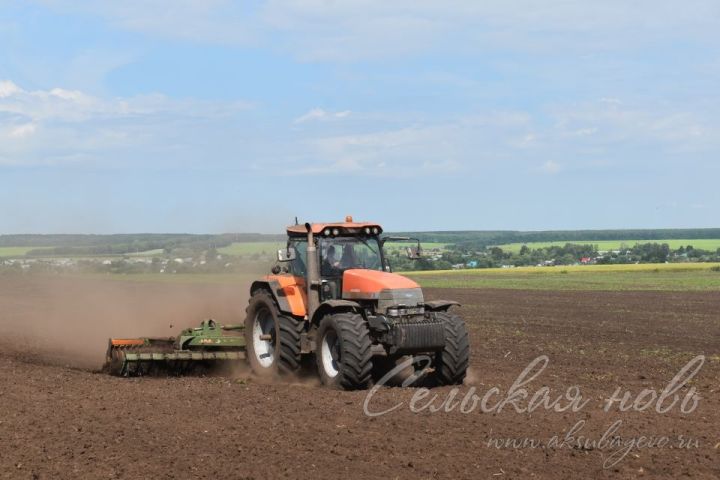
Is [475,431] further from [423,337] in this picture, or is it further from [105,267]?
[105,267]

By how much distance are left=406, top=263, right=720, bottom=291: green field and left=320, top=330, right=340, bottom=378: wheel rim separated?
32625mm

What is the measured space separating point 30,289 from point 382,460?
3201 cm

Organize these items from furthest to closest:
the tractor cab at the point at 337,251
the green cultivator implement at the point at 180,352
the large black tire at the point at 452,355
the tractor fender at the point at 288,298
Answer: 1. the green cultivator implement at the point at 180,352
2. the tractor fender at the point at 288,298
3. the tractor cab at the point at 337,251
4. the large black tire at the point at 452,355

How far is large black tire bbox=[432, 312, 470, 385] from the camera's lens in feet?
43.9

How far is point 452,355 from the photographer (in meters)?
13.4

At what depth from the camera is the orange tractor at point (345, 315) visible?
1309 cm

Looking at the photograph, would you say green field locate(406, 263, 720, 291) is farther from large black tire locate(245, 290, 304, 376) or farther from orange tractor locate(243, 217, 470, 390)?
orange tractor locate(243, 217, 470, 390)

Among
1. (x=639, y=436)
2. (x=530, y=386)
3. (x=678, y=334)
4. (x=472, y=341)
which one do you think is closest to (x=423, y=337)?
(x=530, y=386)

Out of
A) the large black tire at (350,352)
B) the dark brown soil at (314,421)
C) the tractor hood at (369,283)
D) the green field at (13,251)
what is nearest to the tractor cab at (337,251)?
the tractor hood at (369,283)

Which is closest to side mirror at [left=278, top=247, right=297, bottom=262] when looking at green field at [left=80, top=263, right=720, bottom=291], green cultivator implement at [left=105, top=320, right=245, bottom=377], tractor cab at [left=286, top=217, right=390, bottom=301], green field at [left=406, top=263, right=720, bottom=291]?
tractor cab at [left=286, top=217, right=390, bottom=301]

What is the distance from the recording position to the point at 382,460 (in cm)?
910

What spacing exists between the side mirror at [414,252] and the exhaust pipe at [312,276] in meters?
1.39

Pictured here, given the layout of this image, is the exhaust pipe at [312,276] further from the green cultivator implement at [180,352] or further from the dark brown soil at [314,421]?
the green cultivator implement at [180,352]

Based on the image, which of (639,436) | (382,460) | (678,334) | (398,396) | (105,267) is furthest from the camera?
(105,267)
